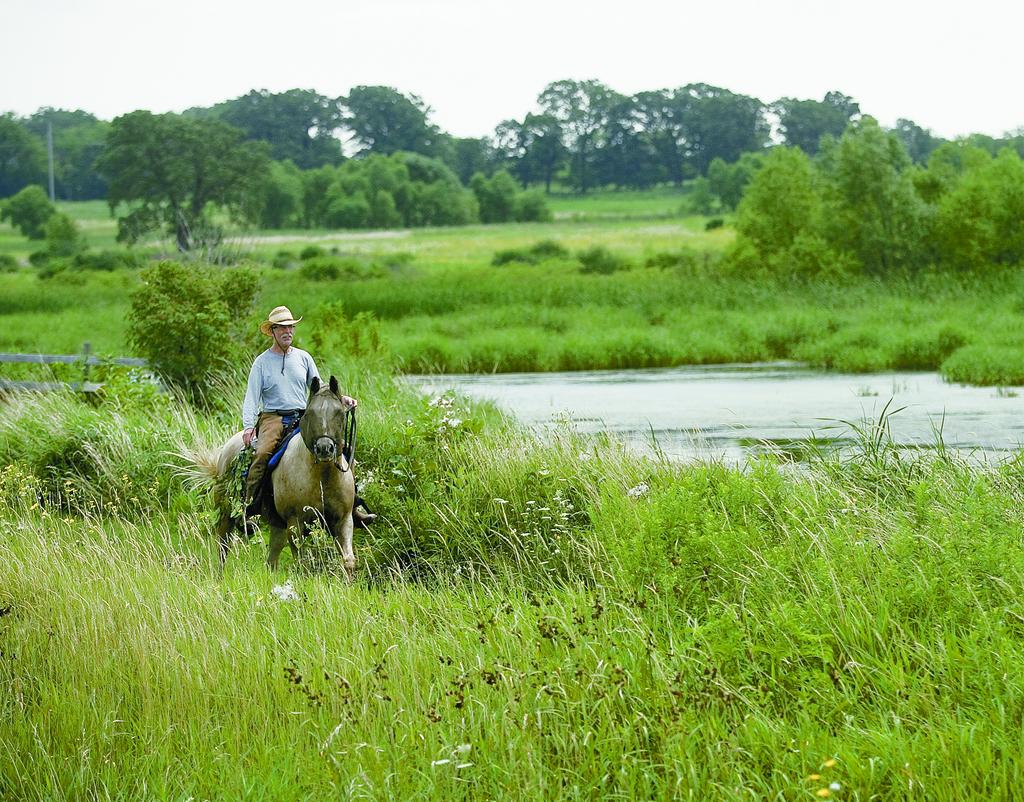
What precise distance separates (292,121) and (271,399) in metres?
131

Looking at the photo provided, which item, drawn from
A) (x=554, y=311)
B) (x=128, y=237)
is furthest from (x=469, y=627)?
(x=128, y=237)

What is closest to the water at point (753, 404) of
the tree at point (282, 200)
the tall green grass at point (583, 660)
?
the tall green grass at point (583, 660)

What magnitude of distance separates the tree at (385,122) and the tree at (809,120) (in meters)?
37.0

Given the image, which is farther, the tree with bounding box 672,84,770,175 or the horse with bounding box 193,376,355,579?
the tree with bounding box 672,84,770,175

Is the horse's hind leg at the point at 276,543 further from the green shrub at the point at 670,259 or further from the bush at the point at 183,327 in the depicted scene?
the green shrub at the point at 670,259

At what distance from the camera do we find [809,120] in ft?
428

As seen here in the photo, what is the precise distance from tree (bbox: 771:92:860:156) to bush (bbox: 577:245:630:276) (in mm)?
69445

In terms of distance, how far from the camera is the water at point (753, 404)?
16.3 m

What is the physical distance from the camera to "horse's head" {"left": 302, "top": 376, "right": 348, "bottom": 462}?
8.30 metres

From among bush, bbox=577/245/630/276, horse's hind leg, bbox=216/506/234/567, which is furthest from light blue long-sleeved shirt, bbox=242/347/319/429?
bush, bbox=577/245/630/276

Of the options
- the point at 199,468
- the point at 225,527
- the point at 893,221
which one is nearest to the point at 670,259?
the point at 893,221

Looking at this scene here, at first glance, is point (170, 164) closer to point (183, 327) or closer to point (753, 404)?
point (753, 404)

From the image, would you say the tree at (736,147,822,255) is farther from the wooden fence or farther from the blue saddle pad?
the blue saddle pad

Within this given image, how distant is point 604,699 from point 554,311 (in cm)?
3241
